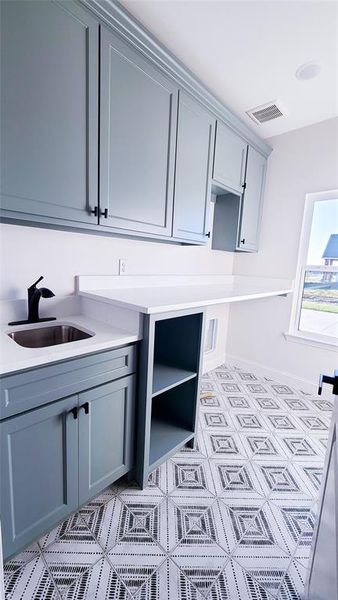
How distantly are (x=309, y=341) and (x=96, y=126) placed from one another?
8.31ft

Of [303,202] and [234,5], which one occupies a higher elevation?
[234,5]

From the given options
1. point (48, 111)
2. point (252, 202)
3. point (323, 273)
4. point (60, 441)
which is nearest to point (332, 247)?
point (323, 273)

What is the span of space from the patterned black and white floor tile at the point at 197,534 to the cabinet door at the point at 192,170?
1.55 metres

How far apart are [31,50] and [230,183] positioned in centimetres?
155

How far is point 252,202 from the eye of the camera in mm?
2521

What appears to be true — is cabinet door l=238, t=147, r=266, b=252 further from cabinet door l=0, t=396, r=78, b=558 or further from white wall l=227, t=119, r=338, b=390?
cabinet door l=0, t=396, r=78, b=558

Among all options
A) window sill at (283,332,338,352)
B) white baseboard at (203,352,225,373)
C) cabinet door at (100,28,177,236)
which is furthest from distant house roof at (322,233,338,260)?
cabinet door at (100,28,177,236)

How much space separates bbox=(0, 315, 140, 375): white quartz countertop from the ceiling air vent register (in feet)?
6.79

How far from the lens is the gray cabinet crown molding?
3.80 ft

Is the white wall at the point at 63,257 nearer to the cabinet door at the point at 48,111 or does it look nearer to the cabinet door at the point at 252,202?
the cabinet door at the point at 48,111

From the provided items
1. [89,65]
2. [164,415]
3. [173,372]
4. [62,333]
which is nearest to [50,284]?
[62,333]

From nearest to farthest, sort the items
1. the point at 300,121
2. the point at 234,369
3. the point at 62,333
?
the point at 62,333, the point at 300,121, the point at 234,369

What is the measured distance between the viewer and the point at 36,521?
105 cm

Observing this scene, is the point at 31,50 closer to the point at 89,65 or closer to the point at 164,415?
the point at 89,65
